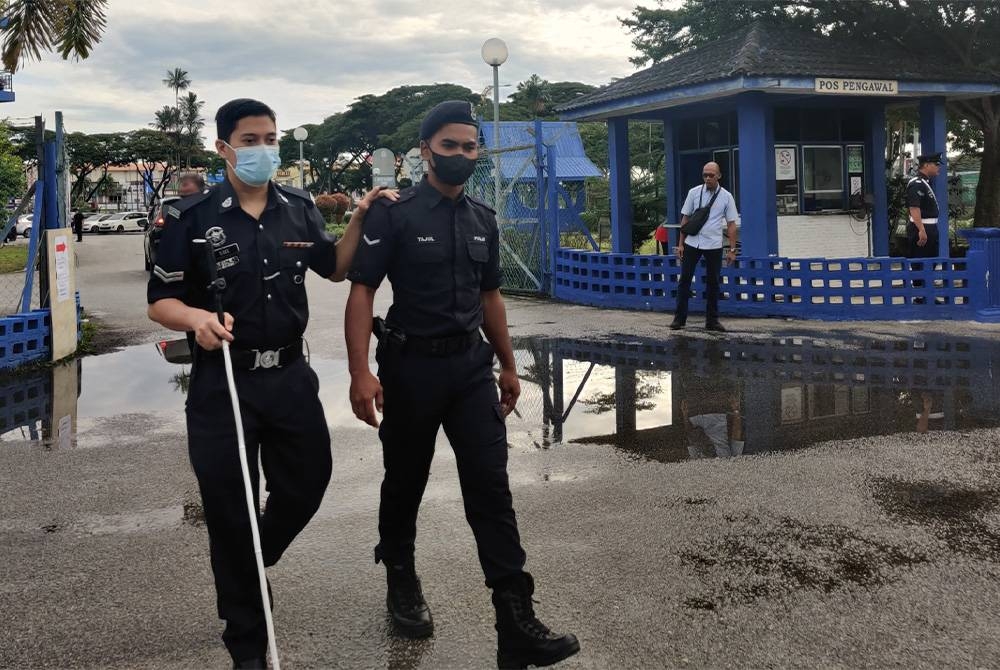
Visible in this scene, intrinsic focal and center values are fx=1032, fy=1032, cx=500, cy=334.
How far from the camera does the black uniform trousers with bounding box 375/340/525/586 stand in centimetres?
363

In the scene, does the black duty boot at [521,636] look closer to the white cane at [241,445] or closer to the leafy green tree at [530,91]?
the white cane at [241,445]

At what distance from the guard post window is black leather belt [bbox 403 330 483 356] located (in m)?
14.7

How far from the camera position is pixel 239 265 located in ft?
11.5

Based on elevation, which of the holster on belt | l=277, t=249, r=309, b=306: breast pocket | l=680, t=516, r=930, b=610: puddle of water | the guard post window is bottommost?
l=680, t=516, r=930, b=610: puddle of water

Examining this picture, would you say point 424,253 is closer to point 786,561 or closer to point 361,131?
point 786,561

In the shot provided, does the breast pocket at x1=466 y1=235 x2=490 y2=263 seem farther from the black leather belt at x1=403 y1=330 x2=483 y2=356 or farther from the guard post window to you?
the guard post window

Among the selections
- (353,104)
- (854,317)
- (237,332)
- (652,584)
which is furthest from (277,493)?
(353,104)

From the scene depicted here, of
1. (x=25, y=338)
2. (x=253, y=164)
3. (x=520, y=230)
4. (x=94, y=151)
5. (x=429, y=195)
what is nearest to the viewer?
(x=253, y=164)

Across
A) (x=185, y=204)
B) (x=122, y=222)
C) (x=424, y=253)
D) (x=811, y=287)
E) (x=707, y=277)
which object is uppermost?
(x=122, y=222)

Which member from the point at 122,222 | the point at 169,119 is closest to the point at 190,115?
the point at 169,119

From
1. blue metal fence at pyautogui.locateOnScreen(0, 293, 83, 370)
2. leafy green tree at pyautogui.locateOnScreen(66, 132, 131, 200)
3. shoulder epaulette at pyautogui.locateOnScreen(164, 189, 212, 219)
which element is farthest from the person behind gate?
leafy green tree at pyautogui.locateOnScreen(66, 132, 131, 200)

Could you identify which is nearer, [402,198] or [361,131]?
[402,198]

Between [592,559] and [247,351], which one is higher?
[247,351]

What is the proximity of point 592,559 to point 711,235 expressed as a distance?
730cm
